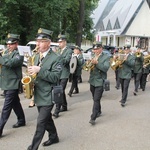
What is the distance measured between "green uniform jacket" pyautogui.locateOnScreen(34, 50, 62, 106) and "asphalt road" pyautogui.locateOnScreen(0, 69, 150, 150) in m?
0.99

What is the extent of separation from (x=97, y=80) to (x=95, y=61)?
45 centimetres

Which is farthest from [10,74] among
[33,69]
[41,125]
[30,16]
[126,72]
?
[30,16]

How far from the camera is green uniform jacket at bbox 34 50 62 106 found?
483 cm

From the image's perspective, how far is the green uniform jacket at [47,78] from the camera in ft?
15.8

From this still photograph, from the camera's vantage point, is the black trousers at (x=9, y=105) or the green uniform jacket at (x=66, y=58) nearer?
the black trousers at (x=9, y=105)

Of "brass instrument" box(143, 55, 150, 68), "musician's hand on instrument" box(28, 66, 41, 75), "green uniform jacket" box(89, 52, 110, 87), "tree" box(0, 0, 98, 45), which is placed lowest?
"brass instrument" box(143, 55, 150, 68)

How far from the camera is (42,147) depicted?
18.4 feet

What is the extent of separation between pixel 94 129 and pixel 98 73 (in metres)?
1.29

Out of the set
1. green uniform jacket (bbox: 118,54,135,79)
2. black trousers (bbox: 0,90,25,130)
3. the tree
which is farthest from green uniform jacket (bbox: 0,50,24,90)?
the tree

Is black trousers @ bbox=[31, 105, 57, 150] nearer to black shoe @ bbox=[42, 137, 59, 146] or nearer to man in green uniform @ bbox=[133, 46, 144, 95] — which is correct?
black shoe @ bbox=[42, 137, 59, 146]

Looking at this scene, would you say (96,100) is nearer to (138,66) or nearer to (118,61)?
(118,61)

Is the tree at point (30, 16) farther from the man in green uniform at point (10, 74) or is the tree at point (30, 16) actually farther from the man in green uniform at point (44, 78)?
the man in green uniform at point (44, 78)

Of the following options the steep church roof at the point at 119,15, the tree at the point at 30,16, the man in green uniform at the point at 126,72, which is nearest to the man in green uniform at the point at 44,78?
the man in green uniform at the point at 126,72

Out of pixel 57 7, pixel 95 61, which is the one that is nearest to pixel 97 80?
pixel 95 61
